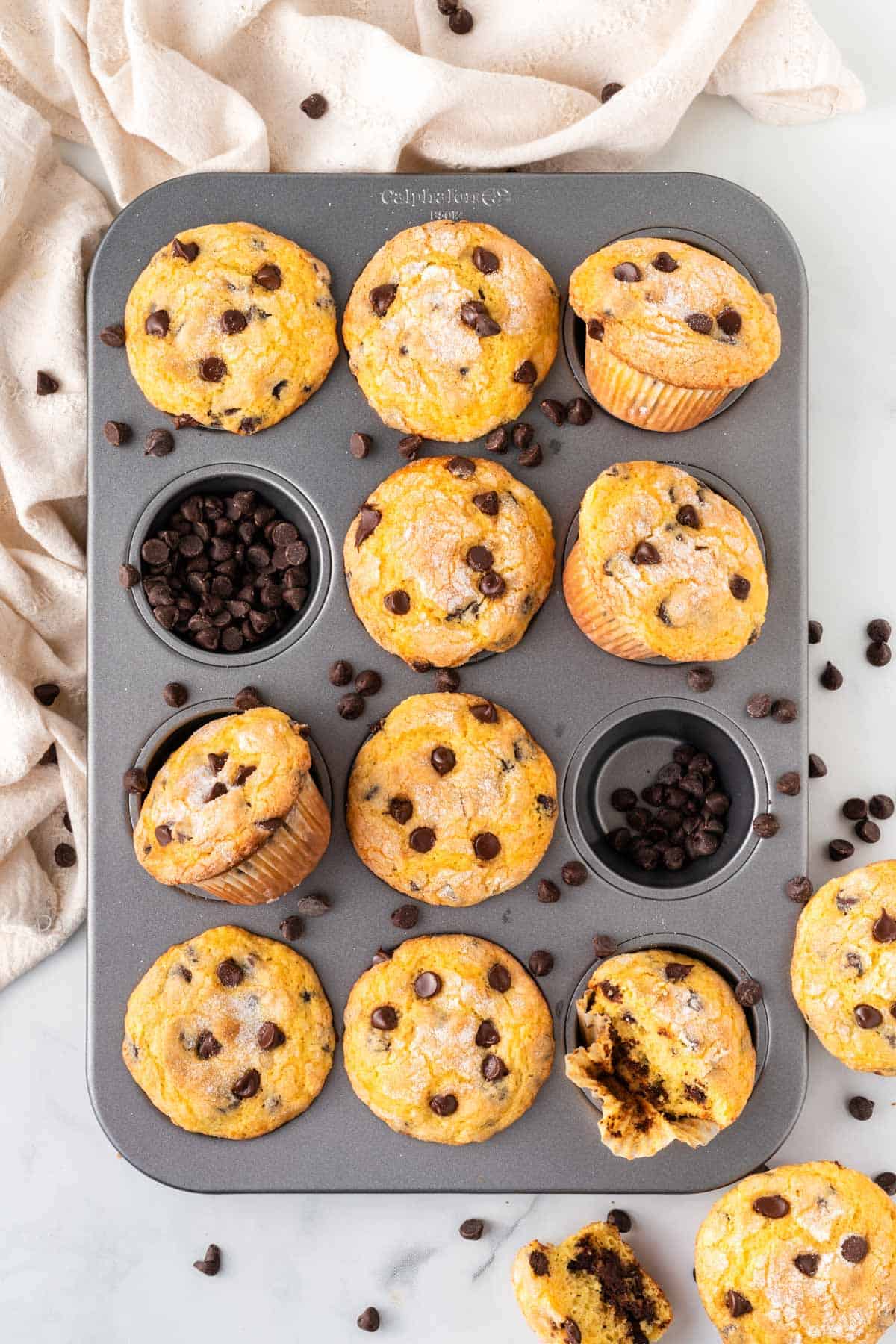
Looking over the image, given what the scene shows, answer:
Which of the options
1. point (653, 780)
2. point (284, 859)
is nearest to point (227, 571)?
point (284, 859)

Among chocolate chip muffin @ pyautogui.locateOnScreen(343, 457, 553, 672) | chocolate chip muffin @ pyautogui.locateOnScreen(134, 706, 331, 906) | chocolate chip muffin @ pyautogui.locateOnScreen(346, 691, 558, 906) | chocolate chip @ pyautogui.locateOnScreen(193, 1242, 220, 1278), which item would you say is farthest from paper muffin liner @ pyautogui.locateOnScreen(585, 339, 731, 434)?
chocolate chip @ pyautogui.locateOnScreen(193, 1242, 220, 1278)

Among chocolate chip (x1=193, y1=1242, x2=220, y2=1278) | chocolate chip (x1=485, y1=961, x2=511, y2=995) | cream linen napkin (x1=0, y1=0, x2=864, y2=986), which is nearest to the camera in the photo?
chocolate chip (x1=485, y1=961, x2=511, y2=995)

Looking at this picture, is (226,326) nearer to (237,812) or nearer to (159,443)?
(159,443)

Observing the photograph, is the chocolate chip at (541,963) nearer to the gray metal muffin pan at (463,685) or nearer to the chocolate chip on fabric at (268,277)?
the gray metal muffin pan at (463,685)

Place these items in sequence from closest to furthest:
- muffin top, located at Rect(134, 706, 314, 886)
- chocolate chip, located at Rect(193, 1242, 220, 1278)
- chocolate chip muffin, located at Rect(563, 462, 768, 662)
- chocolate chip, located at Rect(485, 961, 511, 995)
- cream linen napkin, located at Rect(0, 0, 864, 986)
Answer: muffin top, located at Rect(134, 706, 314, 886)
chocolate chip muffin, located at Rect(563, 462, 768, 662)
chocolate chip, located at Rect(485, 961, 511, 995)
cream linen napkin, located at Rect(0, 0, 864, 986)
chocolate chip, located at Rect(193, 1242, 220, 1278)

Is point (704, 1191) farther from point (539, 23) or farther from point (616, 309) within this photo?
point (539, 23)

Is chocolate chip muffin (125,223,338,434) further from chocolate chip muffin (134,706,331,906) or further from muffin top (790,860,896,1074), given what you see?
muffin top (790,860,896,1074)
